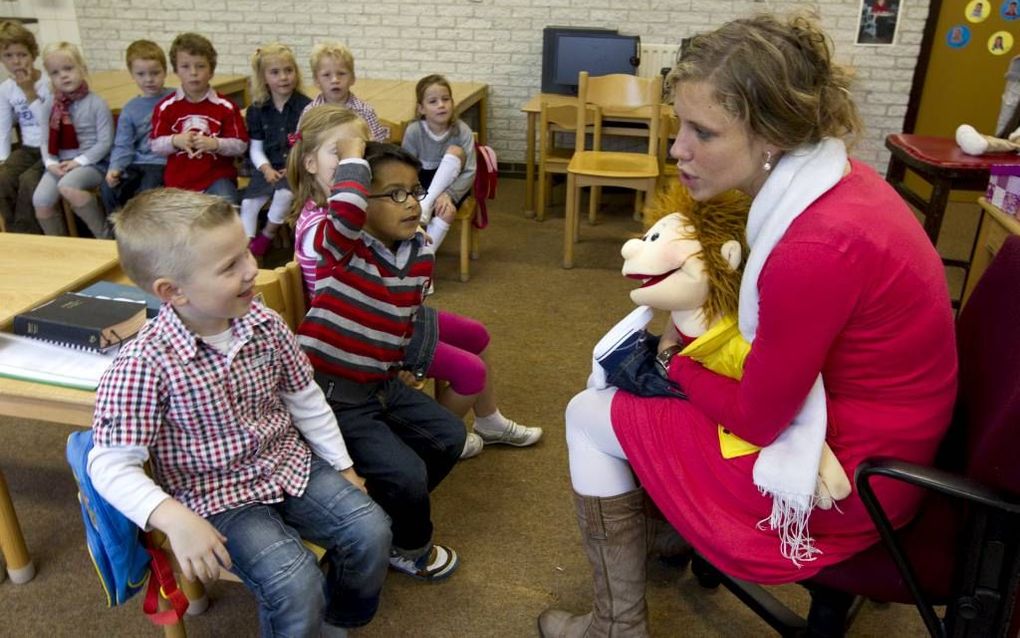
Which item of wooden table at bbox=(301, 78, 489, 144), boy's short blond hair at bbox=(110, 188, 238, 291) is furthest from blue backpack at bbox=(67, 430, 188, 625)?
wooden table at bbox=(301, 78, 489, 144)

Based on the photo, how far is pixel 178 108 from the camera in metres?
3.47

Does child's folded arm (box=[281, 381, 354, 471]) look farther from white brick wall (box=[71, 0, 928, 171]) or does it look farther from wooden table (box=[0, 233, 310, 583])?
white brick wall (box=[71, 0, 928, 171])

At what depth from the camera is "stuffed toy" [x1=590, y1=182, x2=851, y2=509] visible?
→ 4.47 feet

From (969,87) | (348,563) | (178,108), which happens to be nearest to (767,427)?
(348,563)

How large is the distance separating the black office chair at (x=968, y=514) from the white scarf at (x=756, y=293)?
0.08 meters

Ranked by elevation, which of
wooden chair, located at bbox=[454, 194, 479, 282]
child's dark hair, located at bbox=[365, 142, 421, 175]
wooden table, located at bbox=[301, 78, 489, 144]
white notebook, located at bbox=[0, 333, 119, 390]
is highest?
child's dark hair, located at bbox=[365, 142, 421, 175]

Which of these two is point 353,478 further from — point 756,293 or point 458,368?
point 756,293

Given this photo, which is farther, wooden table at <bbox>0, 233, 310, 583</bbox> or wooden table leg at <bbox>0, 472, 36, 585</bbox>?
wooden table leg at <bbox>0, 472, 36, 585</bbox>

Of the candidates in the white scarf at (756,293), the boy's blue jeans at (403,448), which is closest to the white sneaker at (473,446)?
the boy's blue jeans at (403,448)

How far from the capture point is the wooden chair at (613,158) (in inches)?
151

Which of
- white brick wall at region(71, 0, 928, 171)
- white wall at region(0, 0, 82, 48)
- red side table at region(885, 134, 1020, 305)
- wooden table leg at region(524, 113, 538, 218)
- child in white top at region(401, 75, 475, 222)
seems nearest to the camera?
red side table at region(885, 134, 1020, 305)

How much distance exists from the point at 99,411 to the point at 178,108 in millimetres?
2525

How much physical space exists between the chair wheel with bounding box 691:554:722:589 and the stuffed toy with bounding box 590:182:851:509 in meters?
0.64

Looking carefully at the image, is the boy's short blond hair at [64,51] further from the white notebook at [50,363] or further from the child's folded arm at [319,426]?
the child's folded arm at [319,426]
